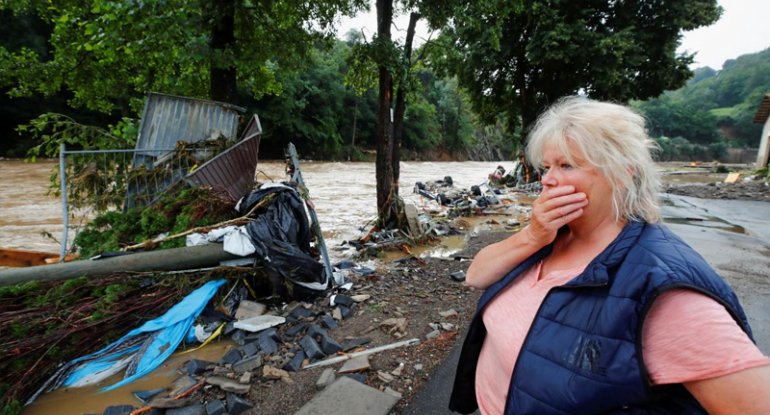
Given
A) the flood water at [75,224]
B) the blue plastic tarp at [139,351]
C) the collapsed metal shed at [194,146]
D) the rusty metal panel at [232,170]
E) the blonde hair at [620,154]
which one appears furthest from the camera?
the collapsed metal shed at [194,146]

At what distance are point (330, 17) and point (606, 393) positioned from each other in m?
9.01

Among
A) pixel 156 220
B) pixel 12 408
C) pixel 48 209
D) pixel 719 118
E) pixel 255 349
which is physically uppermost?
pixel 719 118

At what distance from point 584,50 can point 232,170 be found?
15339mm

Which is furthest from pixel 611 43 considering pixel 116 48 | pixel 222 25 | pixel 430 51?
pixel 116 48

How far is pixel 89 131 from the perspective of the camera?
5805 mm

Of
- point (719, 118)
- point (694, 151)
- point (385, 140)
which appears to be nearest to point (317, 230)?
point (385, 140)

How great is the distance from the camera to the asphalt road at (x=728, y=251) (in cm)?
266

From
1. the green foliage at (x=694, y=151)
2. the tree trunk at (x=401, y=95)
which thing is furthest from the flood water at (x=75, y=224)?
the green foliage at (x=694, y=151)

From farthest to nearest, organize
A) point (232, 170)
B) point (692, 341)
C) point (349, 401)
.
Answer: point (232, 170) → point (349, 401) → point (692, 341)

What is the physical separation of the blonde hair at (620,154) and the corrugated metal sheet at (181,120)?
5613mm

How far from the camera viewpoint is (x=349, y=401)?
2.40m

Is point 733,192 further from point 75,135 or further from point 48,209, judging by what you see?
point 48,209

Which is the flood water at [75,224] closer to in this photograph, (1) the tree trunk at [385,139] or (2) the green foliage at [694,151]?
(1) the tree trunk at [385,139]

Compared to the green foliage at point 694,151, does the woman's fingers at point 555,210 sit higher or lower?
lower
